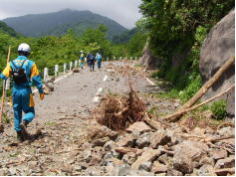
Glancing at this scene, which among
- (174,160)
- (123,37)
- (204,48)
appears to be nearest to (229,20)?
(204,48)

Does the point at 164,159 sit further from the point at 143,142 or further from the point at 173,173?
the point at 143,142

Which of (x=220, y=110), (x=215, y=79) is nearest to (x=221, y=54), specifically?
(x=215, y=79)

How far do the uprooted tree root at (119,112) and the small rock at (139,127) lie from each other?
1.88 ft

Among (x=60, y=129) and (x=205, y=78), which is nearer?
(x=60, y=129)

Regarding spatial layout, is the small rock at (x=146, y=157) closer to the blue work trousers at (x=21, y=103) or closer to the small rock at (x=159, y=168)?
the small rock at (x=159, y=168)

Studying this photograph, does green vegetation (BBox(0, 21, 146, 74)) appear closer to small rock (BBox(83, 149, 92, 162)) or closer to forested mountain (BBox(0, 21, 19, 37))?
forested mountain (BBox(0, 21, 19, 37))

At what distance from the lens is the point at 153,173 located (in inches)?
227

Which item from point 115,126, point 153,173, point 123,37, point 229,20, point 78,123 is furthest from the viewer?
point 123,37

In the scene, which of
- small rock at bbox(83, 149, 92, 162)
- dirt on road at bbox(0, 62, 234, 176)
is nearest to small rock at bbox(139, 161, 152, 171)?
dirt on road at bbox(0, 62, 234, 176)

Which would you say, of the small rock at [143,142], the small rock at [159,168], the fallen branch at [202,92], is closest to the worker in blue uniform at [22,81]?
the small rock at [143,142]

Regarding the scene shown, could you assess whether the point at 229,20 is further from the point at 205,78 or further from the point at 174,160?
the point at 174,160

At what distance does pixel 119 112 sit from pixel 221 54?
404cm

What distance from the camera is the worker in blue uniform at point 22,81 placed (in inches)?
300

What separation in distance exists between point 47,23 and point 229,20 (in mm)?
5339
